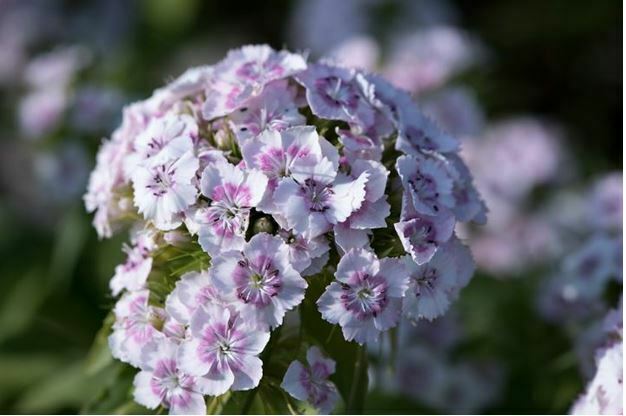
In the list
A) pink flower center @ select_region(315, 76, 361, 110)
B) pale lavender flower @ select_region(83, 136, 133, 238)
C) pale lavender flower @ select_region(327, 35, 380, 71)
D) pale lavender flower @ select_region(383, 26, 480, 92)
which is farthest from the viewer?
pale lavender flower @ select_region(327, 35, 380, 71)

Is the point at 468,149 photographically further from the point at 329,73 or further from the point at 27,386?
the point at 329,73

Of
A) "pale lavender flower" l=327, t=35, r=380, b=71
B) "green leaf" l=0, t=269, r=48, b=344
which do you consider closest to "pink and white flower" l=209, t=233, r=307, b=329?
"green leaf" l=0, t=269, r=48, b=344

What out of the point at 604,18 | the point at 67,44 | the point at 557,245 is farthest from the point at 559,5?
the point at 67,44

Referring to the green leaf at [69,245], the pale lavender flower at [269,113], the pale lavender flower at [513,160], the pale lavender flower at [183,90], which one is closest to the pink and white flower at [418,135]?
the pale lavender flower at [269,113]

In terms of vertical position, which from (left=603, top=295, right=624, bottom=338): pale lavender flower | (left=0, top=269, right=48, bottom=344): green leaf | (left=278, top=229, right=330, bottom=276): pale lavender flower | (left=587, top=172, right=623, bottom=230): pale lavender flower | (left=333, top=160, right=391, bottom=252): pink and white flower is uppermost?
(left=333, top=160, right=391, bottom=252): pink and white flower

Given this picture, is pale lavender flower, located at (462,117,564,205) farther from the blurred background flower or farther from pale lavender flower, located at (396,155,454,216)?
pale lavender flower, located at (396,155,454,216)

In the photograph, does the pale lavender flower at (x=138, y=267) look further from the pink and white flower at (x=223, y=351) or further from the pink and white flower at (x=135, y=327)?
the pink and white flower at (x=223, y=351)

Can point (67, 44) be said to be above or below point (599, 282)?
below
